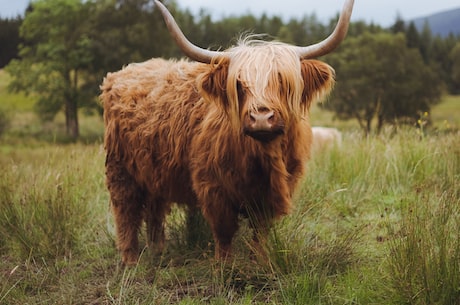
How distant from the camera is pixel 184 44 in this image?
3049 mm

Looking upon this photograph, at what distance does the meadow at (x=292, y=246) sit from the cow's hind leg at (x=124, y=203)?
150mm

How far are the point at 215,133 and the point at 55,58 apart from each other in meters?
27.8

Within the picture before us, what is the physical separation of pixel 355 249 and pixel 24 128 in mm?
26637

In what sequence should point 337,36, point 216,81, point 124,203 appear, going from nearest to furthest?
point 337,36
point 216,81
point 124,203

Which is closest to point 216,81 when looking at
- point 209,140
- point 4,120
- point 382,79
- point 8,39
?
point 209,140

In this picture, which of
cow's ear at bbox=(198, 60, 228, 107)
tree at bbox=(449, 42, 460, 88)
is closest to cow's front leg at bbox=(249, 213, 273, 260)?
cow's ear at bbox=(198, 60, 228, 107)

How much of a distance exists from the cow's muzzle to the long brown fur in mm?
50

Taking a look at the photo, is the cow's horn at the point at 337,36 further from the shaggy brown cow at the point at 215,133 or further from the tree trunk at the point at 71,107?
the tree trunk at the point at 71,107

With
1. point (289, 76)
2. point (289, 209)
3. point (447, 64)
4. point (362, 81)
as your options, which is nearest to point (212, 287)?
point (289, 209)

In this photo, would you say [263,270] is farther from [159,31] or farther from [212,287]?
[159,31]

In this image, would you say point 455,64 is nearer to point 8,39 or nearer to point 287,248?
point 8,39

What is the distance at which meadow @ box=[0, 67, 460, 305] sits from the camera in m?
2.60

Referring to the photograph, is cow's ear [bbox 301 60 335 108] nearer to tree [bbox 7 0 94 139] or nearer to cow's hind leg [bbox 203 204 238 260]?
cow's hind leg [bbox 203 204 238 260]

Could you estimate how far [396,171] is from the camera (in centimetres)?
528
